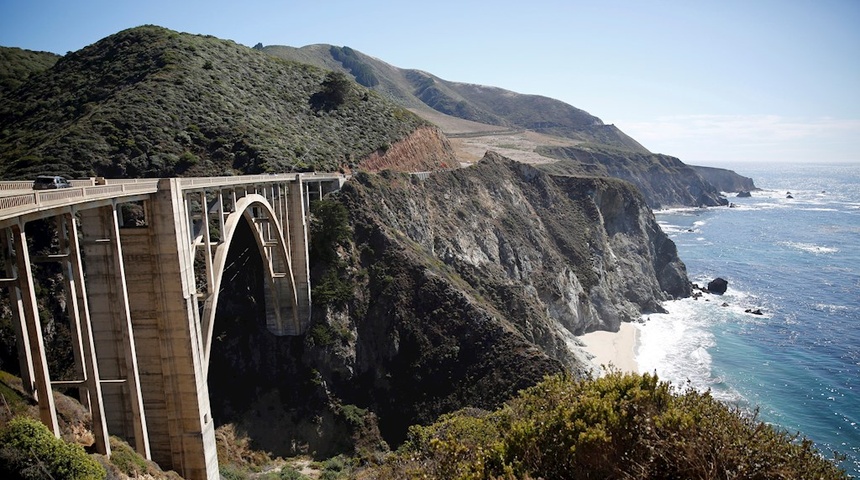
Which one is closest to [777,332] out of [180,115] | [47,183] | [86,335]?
[86,335]

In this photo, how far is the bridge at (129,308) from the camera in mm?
11406

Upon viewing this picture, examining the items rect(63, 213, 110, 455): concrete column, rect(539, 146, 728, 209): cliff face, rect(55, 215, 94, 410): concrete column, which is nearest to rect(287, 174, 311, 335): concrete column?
rect(63, 213, 110, 455): concrete column

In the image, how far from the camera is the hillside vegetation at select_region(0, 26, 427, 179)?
124ft

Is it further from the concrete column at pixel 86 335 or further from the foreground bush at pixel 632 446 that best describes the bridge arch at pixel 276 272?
the foreground bush at pixel 632 446

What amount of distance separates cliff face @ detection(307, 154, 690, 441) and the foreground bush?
18713 millimetres

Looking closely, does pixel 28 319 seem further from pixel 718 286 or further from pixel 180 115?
pixel 718 286

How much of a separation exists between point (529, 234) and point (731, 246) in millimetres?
57049

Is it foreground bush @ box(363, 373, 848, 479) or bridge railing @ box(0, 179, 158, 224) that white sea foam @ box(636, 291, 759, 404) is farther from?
bridge railing @ box(0, 179, 158, 224)

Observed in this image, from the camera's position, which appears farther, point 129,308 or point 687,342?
point 687,342

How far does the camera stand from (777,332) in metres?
56.0

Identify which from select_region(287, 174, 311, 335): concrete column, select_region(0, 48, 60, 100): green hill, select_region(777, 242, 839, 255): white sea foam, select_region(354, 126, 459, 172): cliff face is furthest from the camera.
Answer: select_region(777, 242, 839, 255): white sea foam

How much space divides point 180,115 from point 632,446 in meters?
44.4

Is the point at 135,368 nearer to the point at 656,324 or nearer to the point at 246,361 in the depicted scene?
the point at 246,361

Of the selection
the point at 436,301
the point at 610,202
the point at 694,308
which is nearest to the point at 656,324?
the point at 694,308
